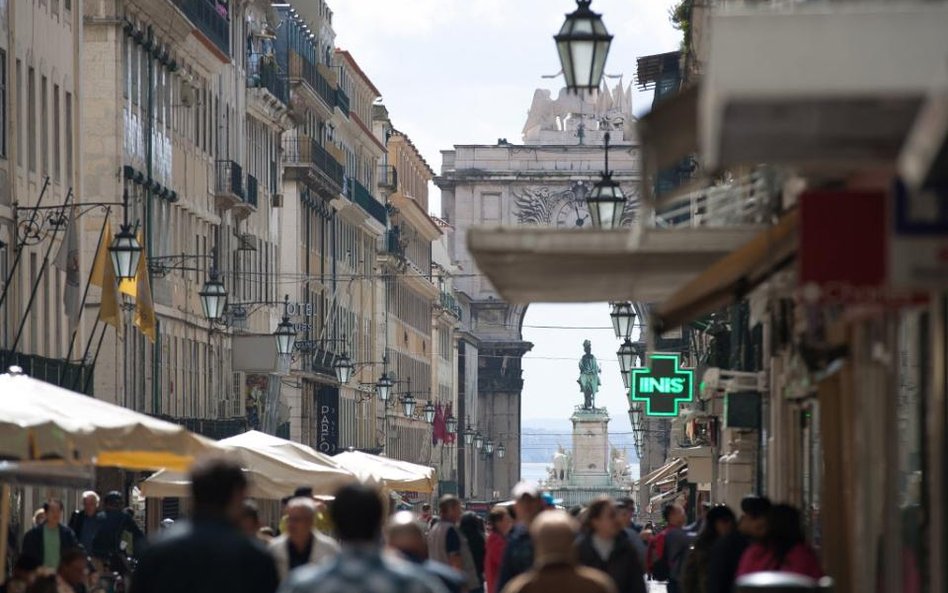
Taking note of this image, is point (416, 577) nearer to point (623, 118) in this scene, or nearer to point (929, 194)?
point (929, 194)

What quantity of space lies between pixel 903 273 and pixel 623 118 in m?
128

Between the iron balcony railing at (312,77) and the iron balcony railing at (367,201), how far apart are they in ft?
16.5

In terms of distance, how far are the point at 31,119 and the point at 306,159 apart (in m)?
36.1

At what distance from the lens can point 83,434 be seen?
15.5m

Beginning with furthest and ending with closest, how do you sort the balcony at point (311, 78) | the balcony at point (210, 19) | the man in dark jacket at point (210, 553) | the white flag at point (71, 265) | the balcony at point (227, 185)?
the balcony at point (311, 78) → the balcony at point (227, 185) → the balcony at point (210, 19) → the white flag at point (71, 265) → the man in dark jacket at point (210, 553)

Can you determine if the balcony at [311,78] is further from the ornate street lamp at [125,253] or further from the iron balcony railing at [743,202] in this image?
the iron balcony railing at [743,202]

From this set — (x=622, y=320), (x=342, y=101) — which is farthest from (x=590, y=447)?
(x=622, y=320)

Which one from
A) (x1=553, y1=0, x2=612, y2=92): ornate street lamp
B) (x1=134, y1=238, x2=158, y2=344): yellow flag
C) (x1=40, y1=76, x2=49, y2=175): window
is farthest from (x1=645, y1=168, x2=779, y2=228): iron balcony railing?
(x1=40, y1=76, x2=49, y2=175): window

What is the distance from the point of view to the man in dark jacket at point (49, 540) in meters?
21.2

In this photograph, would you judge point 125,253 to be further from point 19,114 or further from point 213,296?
point 213,296

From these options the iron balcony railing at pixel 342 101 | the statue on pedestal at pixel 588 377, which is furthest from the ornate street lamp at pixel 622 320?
the statue on pedestal at pixel 588 377

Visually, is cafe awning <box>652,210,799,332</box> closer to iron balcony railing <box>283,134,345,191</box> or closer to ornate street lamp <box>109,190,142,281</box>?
ornate street lamp <box>109,190,142,281</box>

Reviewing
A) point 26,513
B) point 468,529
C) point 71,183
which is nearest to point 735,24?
point 468,529

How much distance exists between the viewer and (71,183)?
3972cm
